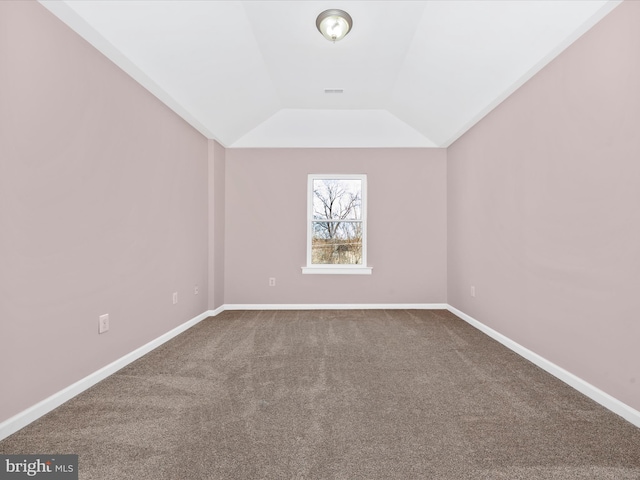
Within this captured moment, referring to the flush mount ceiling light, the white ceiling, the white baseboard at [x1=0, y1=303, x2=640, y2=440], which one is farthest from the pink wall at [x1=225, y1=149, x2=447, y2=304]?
the flush mount ceiling light

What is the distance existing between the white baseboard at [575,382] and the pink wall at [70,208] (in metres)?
3.33

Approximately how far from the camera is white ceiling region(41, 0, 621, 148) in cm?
212

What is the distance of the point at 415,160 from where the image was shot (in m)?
4.58

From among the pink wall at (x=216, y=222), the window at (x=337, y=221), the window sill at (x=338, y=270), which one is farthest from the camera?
the window at (x=337, y=221)

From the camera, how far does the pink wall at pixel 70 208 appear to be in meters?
1.62

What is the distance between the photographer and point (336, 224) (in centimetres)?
463

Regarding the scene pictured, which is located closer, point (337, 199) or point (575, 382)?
point (575, 382)

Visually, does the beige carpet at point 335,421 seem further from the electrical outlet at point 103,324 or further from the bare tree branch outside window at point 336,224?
the bare tree branch outside window at point 336,224

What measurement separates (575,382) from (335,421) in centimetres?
171

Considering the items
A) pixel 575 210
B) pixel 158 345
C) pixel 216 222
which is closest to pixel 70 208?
pixel 158 345

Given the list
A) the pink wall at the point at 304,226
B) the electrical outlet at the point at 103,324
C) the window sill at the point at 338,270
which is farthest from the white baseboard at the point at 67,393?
the window sill at the point at 338,270

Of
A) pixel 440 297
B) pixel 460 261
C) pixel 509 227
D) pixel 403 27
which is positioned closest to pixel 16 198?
pixel 403 27

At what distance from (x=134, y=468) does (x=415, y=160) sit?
4.50 meters

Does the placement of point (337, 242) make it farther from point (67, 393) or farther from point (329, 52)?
point (67, 393)
